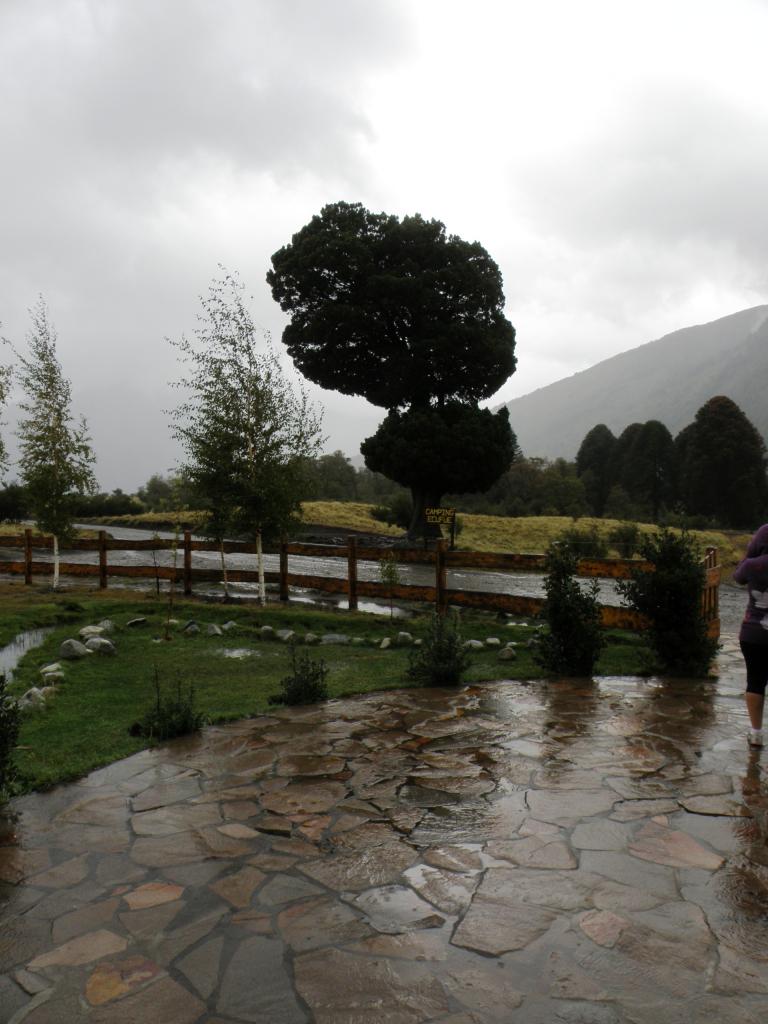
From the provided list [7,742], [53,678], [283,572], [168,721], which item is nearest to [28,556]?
[283,572]

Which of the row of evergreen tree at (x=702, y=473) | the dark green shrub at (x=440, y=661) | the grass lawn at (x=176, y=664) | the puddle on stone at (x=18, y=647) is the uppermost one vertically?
the row of evergreen tree at (x=702, y=473)

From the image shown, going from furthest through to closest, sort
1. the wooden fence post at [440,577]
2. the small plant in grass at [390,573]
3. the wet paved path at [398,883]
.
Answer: the small plant in grass at [390,573] → the wooden fence post at [440,577] → the wet paved path at [398,883]

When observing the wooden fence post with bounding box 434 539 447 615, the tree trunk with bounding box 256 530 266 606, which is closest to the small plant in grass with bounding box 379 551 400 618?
the wooden fence post with bounding box 434 539 447 615

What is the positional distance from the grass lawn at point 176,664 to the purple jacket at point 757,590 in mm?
2580

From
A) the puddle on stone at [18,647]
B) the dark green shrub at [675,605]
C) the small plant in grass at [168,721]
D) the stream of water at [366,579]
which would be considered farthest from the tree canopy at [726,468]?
the small plant in grass at [168,721]

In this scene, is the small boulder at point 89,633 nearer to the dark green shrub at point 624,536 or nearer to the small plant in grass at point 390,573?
the small plant in grass at point 390,573

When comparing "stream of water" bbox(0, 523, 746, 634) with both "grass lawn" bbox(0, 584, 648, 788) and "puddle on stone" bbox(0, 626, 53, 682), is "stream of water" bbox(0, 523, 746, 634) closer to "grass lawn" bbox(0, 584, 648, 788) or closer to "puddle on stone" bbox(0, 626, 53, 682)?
"grass lawn" bbox(0, 584, 648, 788)

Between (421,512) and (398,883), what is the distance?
25.8 meters

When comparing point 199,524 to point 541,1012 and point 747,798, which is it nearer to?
point 747,798

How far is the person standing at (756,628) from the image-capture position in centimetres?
492

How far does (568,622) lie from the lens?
715cm

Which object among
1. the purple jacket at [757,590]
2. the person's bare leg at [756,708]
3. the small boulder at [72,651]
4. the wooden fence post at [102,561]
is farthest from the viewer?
the wooden fence post at [102,561]

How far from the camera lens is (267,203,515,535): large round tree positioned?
27.0 metres

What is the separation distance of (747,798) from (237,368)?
1155 centimetres
